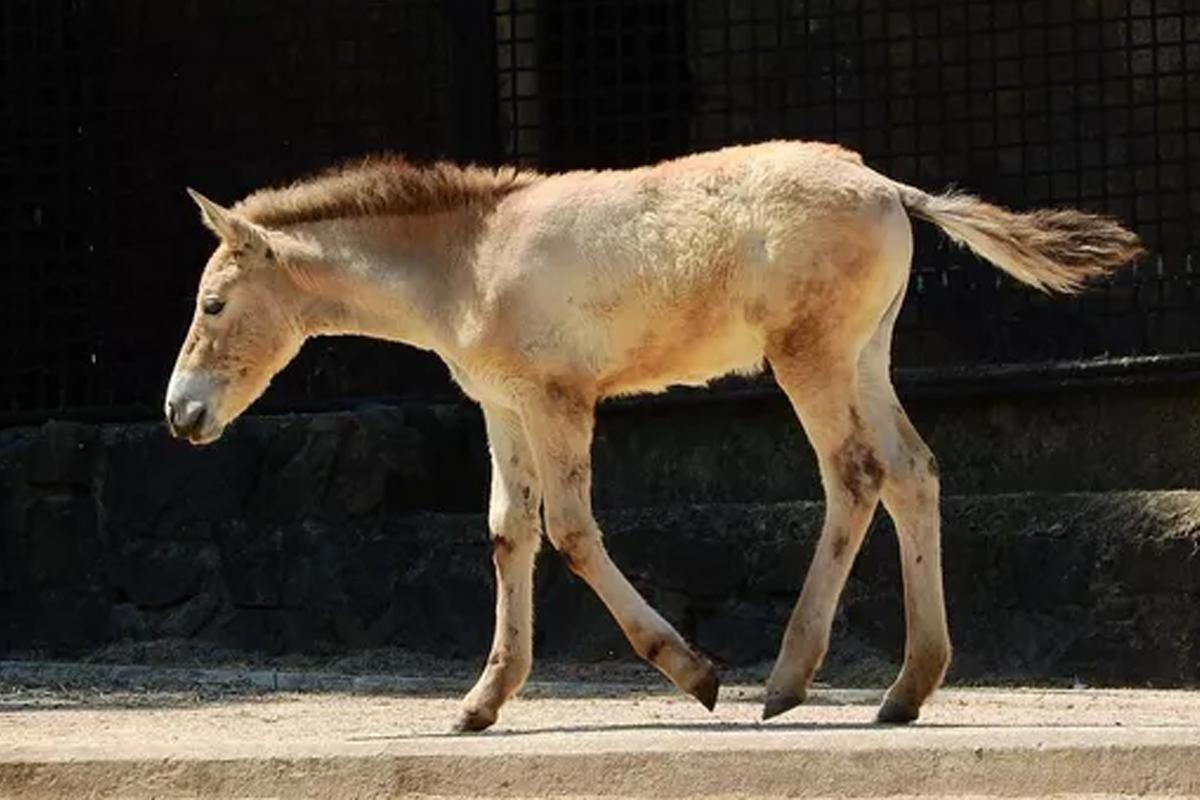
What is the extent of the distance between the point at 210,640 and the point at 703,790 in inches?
220

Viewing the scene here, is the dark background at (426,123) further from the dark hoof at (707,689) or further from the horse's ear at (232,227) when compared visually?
the dark hoof at (707,689)

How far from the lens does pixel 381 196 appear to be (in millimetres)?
8516

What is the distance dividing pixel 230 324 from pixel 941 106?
443 cm

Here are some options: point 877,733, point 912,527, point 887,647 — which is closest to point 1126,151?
point 887,647

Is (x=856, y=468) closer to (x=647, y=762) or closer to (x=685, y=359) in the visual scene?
(x=685, y=359)

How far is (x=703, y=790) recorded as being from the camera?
6.73m

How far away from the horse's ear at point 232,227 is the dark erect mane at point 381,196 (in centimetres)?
11

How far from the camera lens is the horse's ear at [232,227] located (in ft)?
27.3

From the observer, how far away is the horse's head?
8.47 m

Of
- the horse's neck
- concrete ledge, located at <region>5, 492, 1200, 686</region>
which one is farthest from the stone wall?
the horse's neck

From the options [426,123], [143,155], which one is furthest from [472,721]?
[143,155]

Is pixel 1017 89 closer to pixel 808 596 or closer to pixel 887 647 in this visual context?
pixel 887 647

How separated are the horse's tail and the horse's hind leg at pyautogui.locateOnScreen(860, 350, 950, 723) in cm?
61

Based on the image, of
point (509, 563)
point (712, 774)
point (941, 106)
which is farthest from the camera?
point (941, 106)
